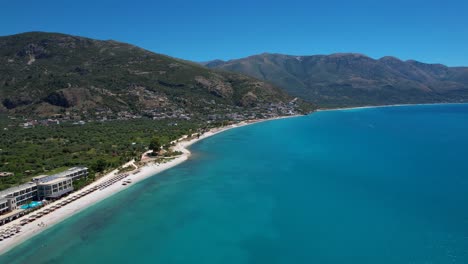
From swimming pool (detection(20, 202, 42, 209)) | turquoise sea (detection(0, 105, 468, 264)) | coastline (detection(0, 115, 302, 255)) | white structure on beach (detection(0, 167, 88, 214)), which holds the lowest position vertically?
turquoise sea (detection(0, 105, 468, 264))

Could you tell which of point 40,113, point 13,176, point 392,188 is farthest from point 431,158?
point 40,113

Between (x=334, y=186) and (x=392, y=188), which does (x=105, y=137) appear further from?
(x=392, y=188)

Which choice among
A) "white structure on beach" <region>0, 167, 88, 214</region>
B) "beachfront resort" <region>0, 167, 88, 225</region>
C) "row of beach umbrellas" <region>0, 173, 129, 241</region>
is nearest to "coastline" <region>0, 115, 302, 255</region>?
"row of beach umbrellas" <region>0, 173, 129, 241</region>

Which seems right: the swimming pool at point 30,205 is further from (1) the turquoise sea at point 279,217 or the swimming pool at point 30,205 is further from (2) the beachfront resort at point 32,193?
(1) the turquoise sea at point 279,217

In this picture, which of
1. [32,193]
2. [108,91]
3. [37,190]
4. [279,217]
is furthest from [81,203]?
[108,91]

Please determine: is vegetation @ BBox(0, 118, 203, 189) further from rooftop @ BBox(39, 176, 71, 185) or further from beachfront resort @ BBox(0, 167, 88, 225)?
rooftop @ BBox(39, 176, 71, 185)

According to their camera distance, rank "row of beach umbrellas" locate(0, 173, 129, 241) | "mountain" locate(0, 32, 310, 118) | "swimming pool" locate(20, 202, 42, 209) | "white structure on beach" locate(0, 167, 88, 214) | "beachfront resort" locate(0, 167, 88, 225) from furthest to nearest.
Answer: "mountain" locate(0, 32, 310, 118) → "swimming pool" locate(20, 202, 42, 209) → "white structure on beach" locate(0, 167, 88, 214) → "beachfront resort" locate(0, 167, 88, 225) → "row of beach umbrellas" locate(0, 173, 129, 241)

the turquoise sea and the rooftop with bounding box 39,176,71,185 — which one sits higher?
the rooftop with bounding box 39,176,71,185
